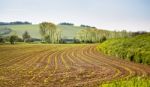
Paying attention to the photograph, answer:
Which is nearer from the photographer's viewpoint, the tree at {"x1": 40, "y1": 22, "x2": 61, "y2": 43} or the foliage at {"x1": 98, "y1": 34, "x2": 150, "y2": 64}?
the foliage at {"x1": 98, "y1": 34, "x2": 150, "y2": 64}

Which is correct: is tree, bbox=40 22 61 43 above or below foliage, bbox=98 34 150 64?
above

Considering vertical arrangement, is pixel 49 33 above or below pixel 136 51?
above

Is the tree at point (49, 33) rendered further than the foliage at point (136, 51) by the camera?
Yes

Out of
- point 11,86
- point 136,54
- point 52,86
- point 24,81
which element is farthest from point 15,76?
point 136,54

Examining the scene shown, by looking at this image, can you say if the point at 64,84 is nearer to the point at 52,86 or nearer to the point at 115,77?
the point at 52,86

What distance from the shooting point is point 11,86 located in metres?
18.5

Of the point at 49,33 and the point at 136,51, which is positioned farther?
the point at 49,33

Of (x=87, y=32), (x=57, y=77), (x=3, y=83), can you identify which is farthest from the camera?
(x=87, y=32)

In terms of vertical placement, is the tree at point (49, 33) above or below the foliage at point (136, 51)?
above

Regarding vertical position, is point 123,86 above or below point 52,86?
above

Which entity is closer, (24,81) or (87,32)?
(24,81)

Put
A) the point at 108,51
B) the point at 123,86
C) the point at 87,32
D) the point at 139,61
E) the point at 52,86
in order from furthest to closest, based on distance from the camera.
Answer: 1. the point at 87,32
2. the point at 108,51
3. the point at 139,61
4. the point at 52,86
5. the point at 123,86

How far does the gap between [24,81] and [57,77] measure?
2.90 m

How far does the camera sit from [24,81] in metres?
20.2
